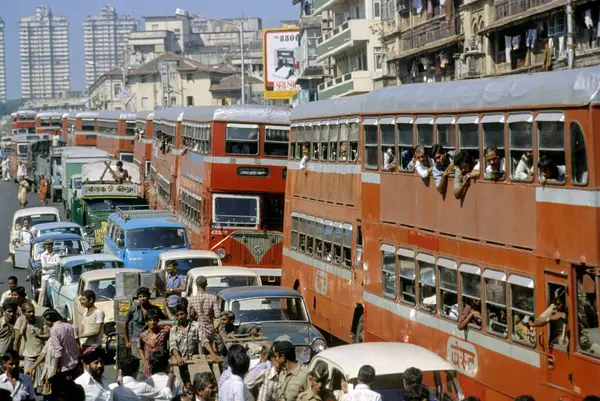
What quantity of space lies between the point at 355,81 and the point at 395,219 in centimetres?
4021

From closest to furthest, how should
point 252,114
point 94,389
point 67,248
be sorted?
point 94,389, point 252,114, point 67,248

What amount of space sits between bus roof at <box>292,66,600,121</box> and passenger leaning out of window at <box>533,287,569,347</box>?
202cm

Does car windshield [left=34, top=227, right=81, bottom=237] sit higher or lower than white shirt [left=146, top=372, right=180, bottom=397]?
higher

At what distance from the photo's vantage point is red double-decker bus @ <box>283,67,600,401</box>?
42.3 ft

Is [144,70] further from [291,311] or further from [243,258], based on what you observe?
[291,311]

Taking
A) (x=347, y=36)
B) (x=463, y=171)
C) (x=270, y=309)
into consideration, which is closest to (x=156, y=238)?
(x=270, y=309)

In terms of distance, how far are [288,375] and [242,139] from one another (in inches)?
726

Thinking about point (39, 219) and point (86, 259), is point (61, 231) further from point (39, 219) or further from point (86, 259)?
point (86, 259)

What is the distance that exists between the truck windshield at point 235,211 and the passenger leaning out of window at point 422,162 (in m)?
13.2

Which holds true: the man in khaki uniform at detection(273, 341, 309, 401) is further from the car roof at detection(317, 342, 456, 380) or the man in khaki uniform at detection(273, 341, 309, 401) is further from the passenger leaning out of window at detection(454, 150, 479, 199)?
the passenger leaning out of window at detection(454, 150, 479, 199)

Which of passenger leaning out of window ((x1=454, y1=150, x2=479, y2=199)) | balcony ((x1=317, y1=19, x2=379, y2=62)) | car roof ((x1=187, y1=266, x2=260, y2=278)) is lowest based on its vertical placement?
car roof ((x1=187, y1=266, x2=260, y2=278))

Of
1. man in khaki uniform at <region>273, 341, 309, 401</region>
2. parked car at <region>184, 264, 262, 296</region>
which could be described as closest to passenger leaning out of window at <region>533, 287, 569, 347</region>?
man in khaki uniform at <region>273, 341, 309, 401</region>

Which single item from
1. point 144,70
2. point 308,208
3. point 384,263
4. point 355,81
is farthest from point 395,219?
point 144,70

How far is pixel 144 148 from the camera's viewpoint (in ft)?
182
